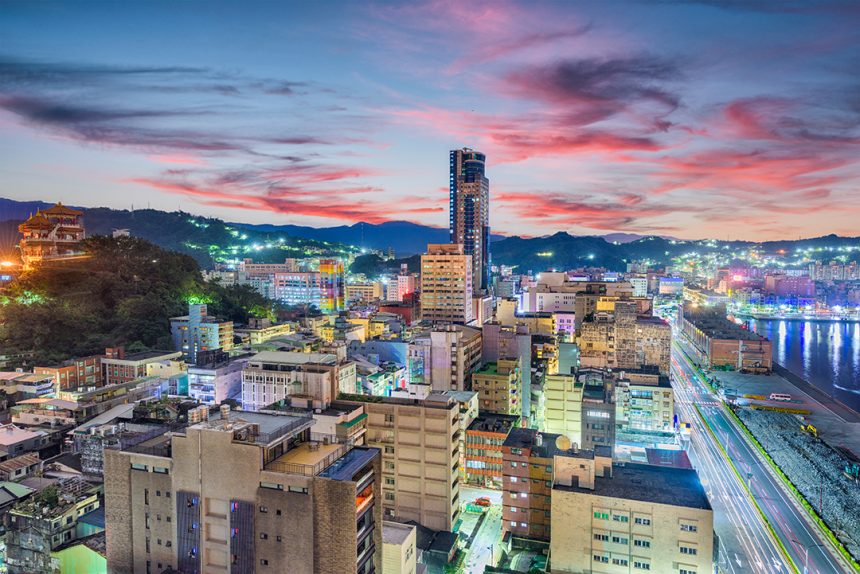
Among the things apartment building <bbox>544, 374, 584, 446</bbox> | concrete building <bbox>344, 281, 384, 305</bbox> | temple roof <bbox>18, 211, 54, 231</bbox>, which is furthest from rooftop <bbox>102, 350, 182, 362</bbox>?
concrete building <bbox>344, 281, 384, 305</bbox>

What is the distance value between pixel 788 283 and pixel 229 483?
123438 mm

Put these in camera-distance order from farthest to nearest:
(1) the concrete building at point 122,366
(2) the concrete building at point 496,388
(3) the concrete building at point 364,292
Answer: (3) the concrete building at point 364,292, (1) the concrete building at point 122,366, (2) the concrete building at point 496,388

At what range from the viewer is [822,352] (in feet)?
222

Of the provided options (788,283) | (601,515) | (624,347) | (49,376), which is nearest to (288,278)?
(49,376)

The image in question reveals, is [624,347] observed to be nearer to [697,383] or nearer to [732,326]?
[697,383]

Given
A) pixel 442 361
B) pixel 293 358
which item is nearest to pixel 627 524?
pixel 442 361

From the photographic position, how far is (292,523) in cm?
1090

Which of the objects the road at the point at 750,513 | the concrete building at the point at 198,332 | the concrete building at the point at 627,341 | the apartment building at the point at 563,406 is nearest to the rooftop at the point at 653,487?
the road at the point at 750,513

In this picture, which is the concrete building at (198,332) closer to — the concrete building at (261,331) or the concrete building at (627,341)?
the concrete building at (261,331)

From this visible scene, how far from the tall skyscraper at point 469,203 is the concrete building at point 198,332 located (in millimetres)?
46675

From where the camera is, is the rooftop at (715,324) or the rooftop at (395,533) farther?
the rooftop at (715,324)

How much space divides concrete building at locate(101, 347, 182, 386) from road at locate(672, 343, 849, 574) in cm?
3382

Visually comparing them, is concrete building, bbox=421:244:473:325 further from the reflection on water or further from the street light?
the reflection on water

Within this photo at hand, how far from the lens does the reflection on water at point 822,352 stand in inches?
2067
